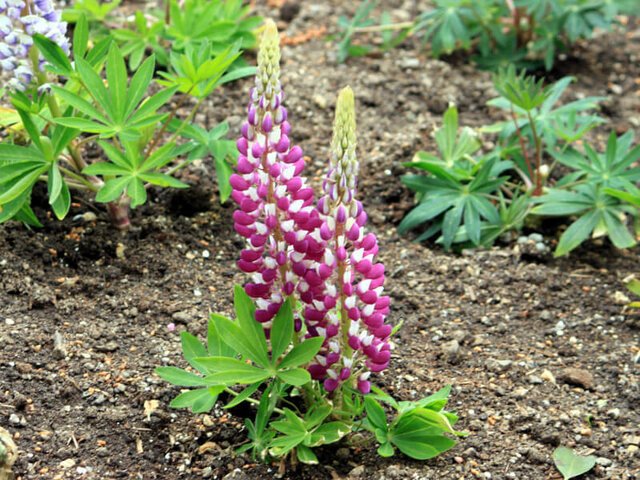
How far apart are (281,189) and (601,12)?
8.47 ft

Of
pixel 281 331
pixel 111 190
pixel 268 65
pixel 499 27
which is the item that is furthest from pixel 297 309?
pixel 499 27

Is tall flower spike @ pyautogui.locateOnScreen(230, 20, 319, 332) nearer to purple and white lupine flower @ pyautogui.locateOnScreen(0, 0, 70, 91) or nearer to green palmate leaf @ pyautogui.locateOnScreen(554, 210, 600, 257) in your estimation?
purple and white lupine flower @ pyautogui.locateOnScreen(0, 0, 70, 91)

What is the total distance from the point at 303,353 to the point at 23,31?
1292mm

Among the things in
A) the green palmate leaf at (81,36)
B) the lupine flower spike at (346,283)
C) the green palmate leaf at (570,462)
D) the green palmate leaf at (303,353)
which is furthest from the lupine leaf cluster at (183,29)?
the green palmate leaf at (570,462)

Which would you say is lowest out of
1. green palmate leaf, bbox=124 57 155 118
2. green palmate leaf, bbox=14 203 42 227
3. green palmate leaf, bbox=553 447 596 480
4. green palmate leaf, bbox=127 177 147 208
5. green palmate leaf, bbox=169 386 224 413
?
green palmate leaf, bbox=553 447 596 480

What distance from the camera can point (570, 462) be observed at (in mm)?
2084

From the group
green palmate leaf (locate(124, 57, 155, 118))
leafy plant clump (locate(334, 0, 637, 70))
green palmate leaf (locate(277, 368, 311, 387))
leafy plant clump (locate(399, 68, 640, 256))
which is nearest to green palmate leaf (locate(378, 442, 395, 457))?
green palmate leaf (locate(277, 368, 311, 387))

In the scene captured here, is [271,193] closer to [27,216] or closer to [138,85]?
[138,85]

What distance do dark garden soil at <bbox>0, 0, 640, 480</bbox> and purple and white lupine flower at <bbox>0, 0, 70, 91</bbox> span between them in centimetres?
56

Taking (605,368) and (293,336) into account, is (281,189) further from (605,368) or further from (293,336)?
(605,368)

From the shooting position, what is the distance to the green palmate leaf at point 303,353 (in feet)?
6.12

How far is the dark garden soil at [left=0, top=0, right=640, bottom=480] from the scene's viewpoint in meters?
2.07

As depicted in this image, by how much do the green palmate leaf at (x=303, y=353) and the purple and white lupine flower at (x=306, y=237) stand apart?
0.07 metres

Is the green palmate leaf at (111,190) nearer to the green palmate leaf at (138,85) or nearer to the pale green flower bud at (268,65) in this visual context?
the green palmate leaf at (138,85)
